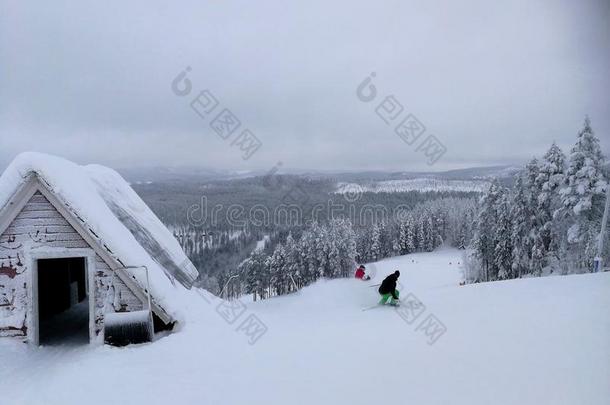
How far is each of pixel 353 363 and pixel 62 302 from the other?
405 inches

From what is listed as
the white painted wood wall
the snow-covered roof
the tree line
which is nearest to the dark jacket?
the snow-covered roof

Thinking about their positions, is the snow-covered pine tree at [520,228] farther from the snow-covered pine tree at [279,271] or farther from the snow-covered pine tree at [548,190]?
the snow-covered pine tree at [279,271]

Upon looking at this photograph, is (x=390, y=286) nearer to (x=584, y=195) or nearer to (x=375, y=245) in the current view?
(x=584, y=195)

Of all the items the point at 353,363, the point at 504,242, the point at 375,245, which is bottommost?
the point at 375,245

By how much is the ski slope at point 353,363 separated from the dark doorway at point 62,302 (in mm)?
1371

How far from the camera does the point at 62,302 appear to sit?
11445mm

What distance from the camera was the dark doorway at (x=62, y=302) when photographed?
801cm

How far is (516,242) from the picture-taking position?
35938 millimetres

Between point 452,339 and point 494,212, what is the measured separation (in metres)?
39.2

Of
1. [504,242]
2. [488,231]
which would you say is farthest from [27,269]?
[488,231]

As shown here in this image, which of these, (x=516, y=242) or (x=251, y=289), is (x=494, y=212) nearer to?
(x=516, y=242)

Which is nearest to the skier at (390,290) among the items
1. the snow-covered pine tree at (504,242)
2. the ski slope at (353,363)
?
the ski slope at (353,363)

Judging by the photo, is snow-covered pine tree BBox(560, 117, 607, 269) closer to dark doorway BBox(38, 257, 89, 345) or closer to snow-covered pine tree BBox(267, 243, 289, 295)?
dark doorway BBox(38, 257, 89, 345)

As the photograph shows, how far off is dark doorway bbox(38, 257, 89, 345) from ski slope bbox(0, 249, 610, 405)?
1371 mm
